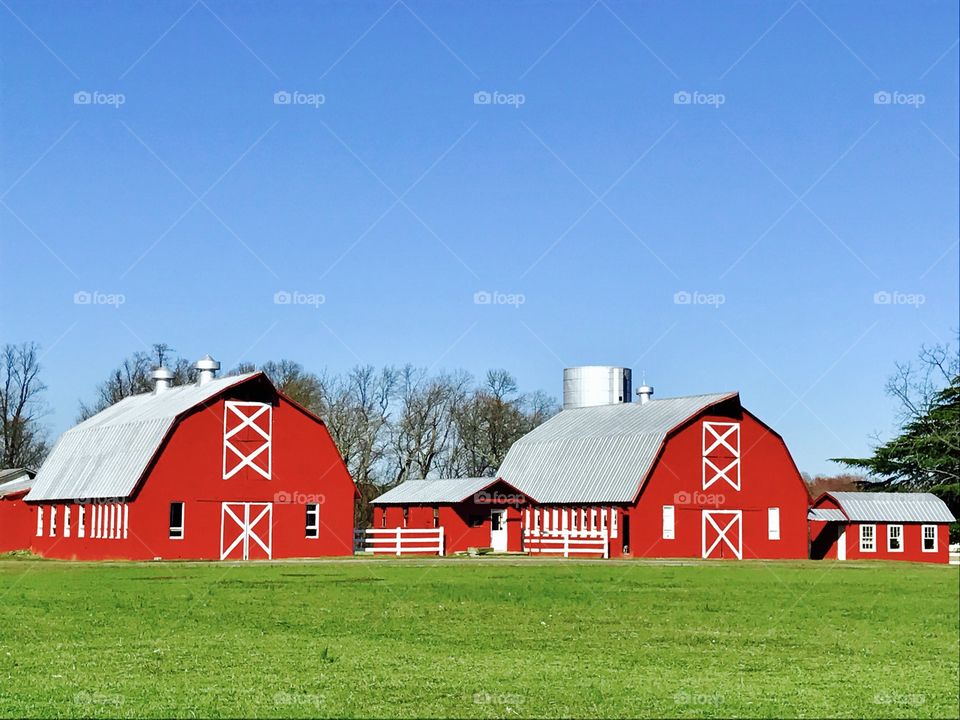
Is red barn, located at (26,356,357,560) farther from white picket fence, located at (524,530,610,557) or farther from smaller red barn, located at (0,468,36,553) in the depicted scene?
white picket fence, located at (524,530,610,557)

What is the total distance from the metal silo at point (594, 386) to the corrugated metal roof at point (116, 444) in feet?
104

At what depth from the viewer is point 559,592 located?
32281 mm

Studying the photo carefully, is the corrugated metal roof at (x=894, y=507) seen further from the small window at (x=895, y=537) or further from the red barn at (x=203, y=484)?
the red barn at (x=203, y=484)

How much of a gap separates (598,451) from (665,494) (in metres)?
4.83

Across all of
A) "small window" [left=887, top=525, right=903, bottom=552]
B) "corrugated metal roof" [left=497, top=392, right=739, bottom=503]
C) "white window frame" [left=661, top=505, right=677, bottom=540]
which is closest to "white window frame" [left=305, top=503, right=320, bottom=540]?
"corrugated metal roof" [left=497, top=392, right=739, bottom=503]

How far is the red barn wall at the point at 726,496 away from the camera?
2429 inches

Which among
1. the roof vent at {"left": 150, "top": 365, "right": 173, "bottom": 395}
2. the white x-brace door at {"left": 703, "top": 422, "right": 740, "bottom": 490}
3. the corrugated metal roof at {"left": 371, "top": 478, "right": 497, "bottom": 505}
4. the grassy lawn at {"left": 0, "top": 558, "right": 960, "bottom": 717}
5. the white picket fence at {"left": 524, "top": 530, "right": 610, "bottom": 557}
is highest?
the roof vent at {"left": 150, "top": 365, "right": 173, "bottom": 395}

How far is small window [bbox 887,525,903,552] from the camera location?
65.6 meters

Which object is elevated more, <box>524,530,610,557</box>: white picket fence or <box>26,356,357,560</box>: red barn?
<box>26,356,357,560</box>: red barn

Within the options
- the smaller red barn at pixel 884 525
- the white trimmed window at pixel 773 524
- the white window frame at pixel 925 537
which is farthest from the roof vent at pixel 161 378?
the white window frame at pixel 925 537

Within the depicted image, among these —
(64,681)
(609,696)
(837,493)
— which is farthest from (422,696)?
(837,493)

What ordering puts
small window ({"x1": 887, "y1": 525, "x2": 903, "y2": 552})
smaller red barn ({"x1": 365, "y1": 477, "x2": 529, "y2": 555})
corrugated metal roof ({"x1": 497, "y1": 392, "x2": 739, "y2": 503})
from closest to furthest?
corrugated metal roof ({"x1": 497, "y1": 392, "x2": 739, "y2": 503}) < smaller red barn ({"x1": 365, "y1": 477, "x2": 529, "y2": 555}) < small window ({"x1": 887, "y1": 525, "x2": 903, "y2": 552})

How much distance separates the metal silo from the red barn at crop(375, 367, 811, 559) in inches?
571

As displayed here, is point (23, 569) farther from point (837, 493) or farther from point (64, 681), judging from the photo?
point (837, 493)
